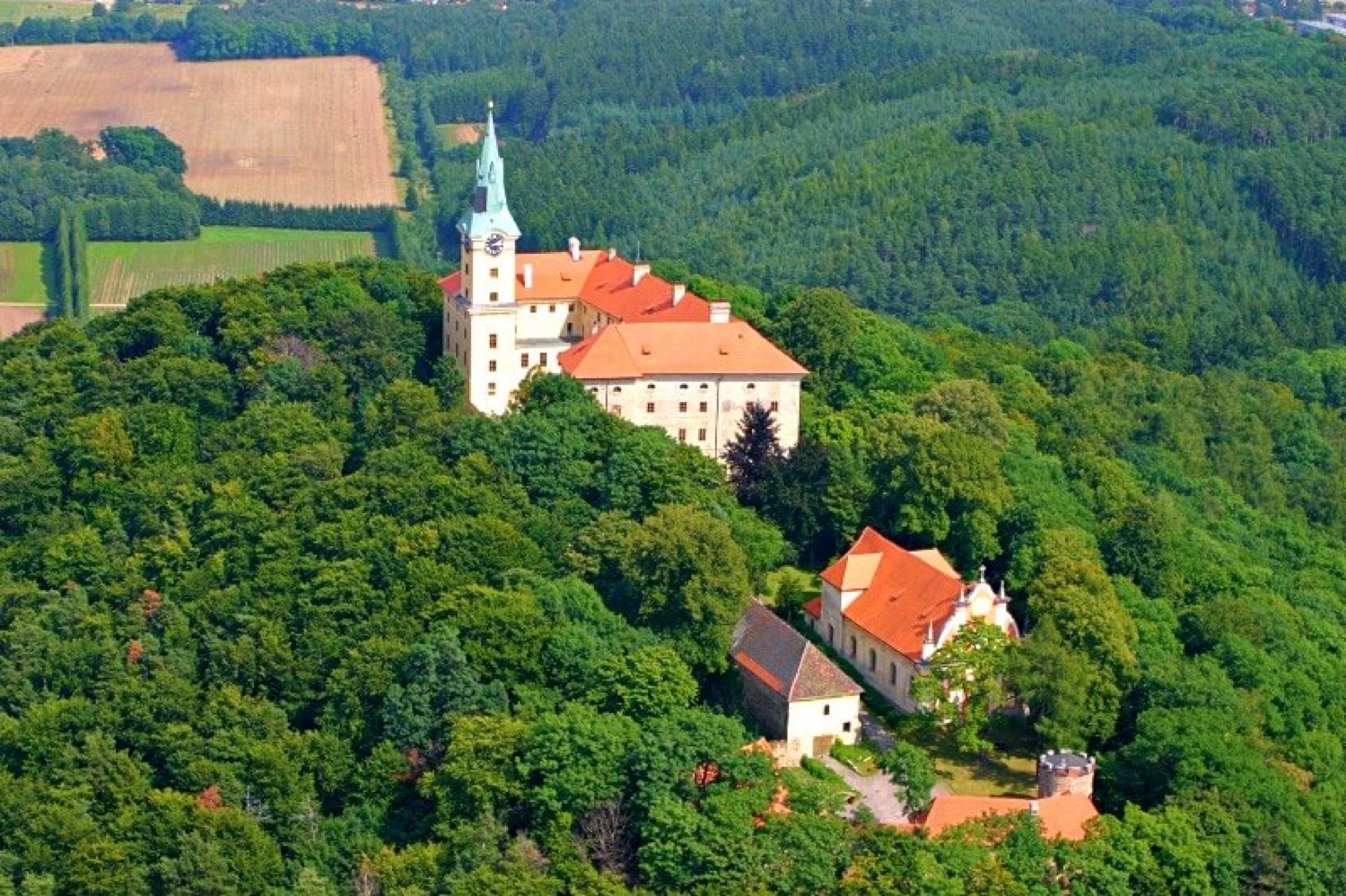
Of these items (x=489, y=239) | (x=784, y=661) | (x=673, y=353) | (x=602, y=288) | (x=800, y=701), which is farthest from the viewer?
(x=602, y=288)

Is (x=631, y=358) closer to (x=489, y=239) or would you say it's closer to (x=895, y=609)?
(x=489, y=239)

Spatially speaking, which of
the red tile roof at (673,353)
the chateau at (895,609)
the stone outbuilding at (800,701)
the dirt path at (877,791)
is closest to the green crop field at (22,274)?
the red tile roof at (673,353)

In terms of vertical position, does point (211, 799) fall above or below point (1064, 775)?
below

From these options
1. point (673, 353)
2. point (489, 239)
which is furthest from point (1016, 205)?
point (489, 239)

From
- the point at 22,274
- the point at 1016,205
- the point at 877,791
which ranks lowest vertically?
the point at 22,274

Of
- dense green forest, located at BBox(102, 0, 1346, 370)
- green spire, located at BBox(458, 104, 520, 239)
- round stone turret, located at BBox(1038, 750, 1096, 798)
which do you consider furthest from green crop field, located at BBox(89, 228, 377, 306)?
round stone turret, located at BBox(1038, 750, 1096, 798)

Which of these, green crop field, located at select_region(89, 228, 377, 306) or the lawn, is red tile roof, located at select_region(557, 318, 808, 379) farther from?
green crop field, located at select_region(89, 228, 377, 306)

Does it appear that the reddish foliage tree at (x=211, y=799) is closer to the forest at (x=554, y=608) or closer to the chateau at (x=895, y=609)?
the forest at (x=554, y=608)
